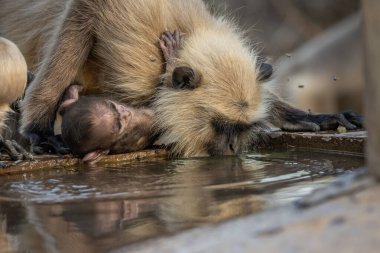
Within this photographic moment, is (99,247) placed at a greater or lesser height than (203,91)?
lesser

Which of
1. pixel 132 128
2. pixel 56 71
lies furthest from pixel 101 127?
pixel 56 71

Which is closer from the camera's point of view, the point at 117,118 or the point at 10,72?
the point at 10,72

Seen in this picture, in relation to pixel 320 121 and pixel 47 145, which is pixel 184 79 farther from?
pixel 320 121

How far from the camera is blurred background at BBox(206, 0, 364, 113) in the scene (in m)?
10.5

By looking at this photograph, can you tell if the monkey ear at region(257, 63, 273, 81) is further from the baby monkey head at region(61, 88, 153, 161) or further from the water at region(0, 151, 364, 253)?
the baby monkey head at region(61, 88, 153, 161)

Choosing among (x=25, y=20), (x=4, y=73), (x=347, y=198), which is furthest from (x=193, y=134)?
(x=347, y=198)

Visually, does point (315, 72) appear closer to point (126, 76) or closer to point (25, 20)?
point (25, 20)

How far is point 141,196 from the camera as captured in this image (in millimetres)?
3166

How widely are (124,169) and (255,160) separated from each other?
693 mm

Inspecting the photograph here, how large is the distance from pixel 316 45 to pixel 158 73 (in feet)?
21.9

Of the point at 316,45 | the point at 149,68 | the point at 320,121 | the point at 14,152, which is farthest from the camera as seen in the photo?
the point at 316,45

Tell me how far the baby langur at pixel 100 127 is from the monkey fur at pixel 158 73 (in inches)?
5.9

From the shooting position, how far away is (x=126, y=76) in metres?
4.75

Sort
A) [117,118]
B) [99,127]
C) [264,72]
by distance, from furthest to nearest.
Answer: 1. [264,72]
2. [117,118]
3. [99,127]
